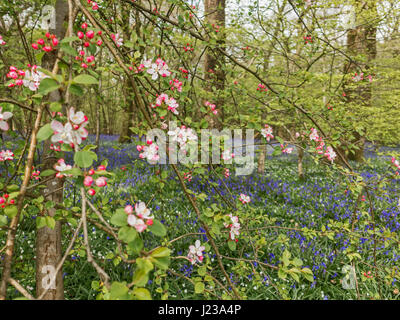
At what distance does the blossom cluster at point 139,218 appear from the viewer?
67cm

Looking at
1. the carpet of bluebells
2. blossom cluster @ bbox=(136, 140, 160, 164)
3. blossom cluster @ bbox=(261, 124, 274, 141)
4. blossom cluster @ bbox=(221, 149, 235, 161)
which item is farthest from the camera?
the carpet of bluebells

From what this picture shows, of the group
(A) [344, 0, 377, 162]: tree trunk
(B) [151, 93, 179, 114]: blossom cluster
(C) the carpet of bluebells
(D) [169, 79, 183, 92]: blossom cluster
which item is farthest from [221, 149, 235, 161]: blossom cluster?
(A) [344, 0, 377, 162]: tree trunk

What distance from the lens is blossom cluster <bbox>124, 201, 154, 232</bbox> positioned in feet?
2.21

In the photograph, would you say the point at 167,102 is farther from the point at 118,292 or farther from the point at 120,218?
the point at 118,292

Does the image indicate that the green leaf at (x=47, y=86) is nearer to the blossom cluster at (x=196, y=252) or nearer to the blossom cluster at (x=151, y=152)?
the blossom cluster at (x=151, y=152)

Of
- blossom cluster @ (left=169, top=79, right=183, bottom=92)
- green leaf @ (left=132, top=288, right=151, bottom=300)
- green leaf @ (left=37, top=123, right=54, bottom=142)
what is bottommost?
green leaf @ (left=132, top=288, right=151, bottom=300)

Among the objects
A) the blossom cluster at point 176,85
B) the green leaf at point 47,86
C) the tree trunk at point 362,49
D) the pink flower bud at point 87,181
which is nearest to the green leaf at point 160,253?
the pink flower bud at point 87,181

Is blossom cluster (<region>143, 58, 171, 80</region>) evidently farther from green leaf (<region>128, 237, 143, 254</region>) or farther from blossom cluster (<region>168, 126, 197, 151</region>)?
green leaf (<region>128, 237, 143, 254</region>)

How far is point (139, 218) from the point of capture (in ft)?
2.37

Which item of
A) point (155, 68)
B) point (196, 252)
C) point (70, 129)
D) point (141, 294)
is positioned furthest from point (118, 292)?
point (155, 68)

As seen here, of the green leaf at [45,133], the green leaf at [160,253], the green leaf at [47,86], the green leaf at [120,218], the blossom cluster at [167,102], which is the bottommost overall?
the green leaf at [160,253]

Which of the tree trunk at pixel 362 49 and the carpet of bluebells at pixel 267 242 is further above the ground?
the tree trunk at pixel 362 49

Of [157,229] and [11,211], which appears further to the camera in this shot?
[11,211]
